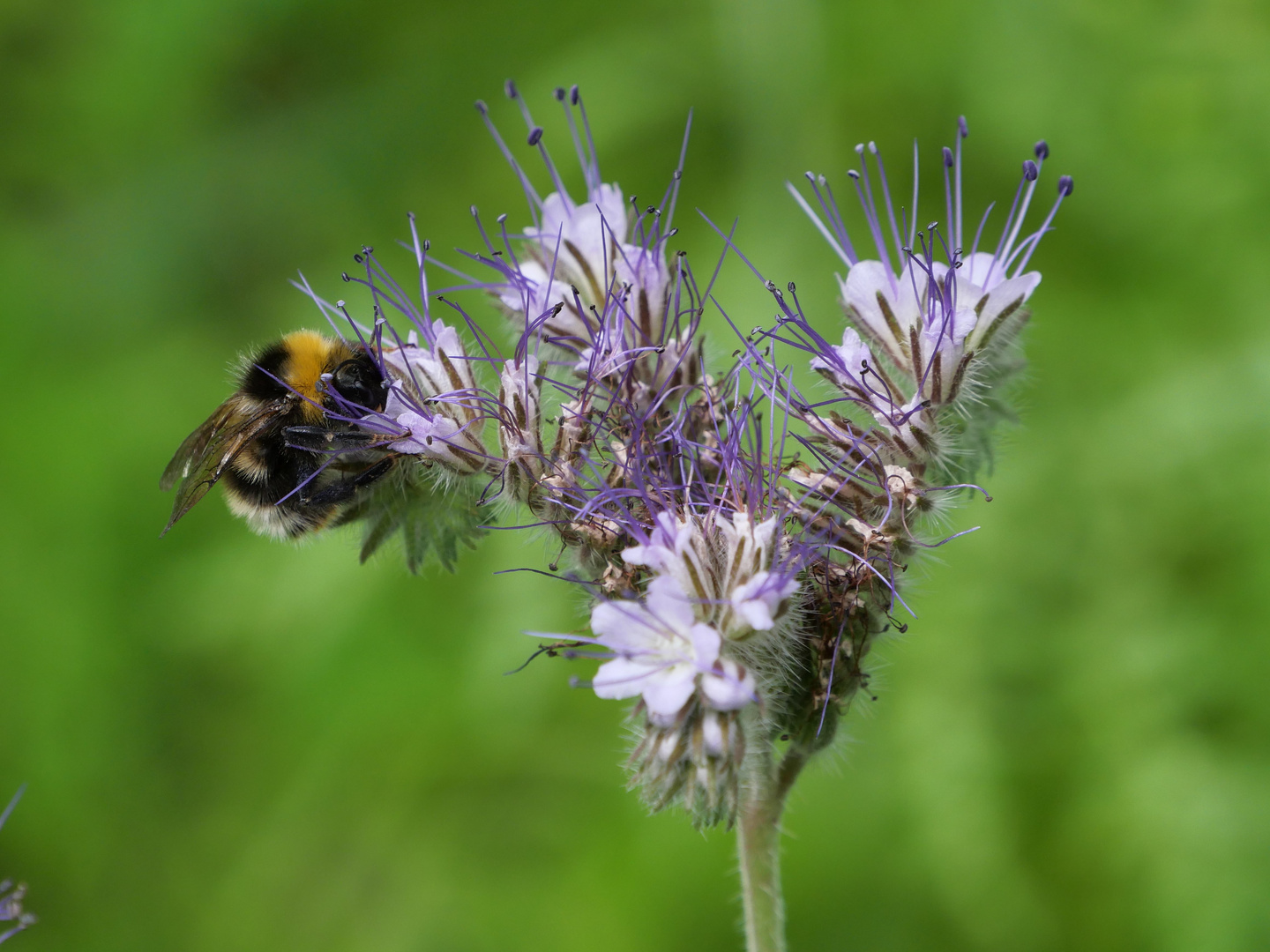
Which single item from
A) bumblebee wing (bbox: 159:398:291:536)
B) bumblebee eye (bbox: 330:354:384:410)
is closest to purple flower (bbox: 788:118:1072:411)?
bumblebee eye (bbox: 330:354:384:410)

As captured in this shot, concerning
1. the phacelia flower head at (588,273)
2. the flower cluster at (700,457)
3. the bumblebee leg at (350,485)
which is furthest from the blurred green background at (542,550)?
the phacelia flower head at (588,273)

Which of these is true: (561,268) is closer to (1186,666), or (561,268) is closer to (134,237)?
(1186,666)

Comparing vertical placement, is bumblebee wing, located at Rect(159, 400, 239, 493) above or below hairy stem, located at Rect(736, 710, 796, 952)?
above

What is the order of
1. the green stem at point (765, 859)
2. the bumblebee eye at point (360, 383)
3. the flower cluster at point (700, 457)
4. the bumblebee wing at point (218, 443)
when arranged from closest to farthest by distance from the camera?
the flower cluster at point (700, 457) < the green stem at point (765, 859) < the bumblebee eye at point (360, 383) < the bumblebee wing at point (218, 443)

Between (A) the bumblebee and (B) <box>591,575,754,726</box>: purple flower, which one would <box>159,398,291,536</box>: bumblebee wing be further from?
(B) <box>591,575,754,726</box>: purple flower

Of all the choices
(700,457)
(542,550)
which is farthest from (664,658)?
(542,550)

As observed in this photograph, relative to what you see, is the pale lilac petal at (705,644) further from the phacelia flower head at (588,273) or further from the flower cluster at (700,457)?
the phacelia flower head at (588,273)
